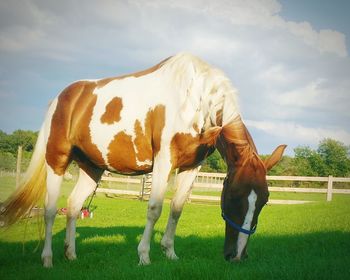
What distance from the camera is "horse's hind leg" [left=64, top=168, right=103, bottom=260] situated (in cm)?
468

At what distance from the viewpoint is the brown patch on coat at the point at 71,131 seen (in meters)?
4.61

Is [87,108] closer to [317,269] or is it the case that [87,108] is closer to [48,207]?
[48,207]

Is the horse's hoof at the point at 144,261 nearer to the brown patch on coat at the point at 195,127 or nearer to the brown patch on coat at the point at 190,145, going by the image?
the brown patch on coat at the point at 190,145

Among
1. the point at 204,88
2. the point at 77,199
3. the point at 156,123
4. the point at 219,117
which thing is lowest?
the point at 77,199

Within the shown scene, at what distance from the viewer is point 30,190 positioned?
15.9 feet

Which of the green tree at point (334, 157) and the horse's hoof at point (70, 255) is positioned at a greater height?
the green tree at point (334, 157)

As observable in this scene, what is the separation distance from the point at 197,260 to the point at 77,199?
2.22 metres

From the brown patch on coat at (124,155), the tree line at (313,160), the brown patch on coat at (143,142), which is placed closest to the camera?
the brown patch on coat at (143,142)

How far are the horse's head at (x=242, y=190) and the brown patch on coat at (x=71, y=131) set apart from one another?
1.88 metres

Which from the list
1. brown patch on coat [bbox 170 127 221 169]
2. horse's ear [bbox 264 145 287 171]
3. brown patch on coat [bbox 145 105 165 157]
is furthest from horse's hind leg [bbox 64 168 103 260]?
horse's ear [bbox 264 145 287 171]

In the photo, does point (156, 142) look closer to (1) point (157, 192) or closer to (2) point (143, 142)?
(2) point (143, 142)

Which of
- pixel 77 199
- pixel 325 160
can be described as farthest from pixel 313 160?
pixel 77 199

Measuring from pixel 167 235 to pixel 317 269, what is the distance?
6.22ft

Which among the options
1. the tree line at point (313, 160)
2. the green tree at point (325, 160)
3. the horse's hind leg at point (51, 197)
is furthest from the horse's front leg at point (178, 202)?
the green tree at point (325, 160)
